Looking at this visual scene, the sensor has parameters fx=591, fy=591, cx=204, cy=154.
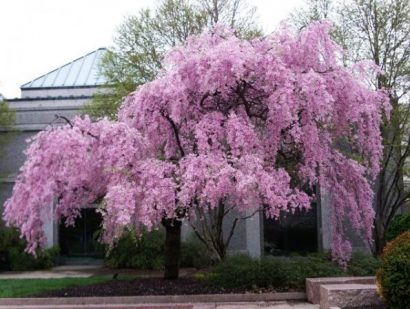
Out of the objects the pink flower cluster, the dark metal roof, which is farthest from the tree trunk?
the dark metal roof

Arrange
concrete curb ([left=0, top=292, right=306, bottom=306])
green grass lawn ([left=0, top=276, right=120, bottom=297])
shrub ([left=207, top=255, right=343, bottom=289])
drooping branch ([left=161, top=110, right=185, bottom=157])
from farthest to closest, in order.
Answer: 1. green grass lawn ([left=0, top=276, right=120, bottom=297])
2. shrub ([left=207, top=255, right=343, bottom=289])
3. drooping branch ([left=161, top=110, right=185, bottom=157])
4. concrete curb ([left=0, top=292, right=306, bottom=306])

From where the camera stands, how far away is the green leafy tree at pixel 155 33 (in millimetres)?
19766

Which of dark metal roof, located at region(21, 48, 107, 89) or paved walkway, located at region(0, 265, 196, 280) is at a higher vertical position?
dark metal roof, located at region(21, 48, 107, 89)

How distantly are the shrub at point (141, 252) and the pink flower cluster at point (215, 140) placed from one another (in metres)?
8.42

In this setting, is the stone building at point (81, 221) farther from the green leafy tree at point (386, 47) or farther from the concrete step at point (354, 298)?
the concrete step at point (354, 298)

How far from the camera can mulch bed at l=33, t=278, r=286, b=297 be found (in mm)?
13487

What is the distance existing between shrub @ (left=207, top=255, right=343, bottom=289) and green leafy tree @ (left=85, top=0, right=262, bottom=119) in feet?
25.0

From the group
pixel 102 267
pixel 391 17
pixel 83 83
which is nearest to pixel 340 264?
pixel 391 17

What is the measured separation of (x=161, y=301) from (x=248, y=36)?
943cm

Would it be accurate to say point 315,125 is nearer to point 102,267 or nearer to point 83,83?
point 102,267

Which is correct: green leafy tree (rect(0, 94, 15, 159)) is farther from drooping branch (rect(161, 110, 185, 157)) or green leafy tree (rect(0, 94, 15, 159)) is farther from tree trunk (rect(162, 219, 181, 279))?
drooping branch (rect(161, 110, 185, 157))

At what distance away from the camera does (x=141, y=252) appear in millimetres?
22172

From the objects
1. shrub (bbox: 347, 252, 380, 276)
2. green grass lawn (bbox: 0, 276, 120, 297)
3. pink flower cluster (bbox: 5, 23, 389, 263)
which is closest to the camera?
pink flower cluster (bbox: 5, 23, 389, 263)

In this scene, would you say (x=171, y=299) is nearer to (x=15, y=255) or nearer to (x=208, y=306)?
(x=208, y=306)
